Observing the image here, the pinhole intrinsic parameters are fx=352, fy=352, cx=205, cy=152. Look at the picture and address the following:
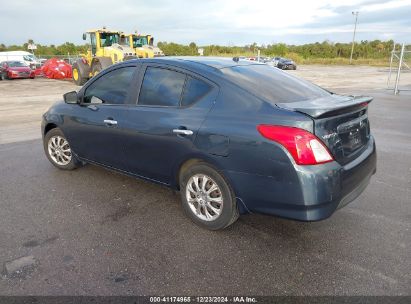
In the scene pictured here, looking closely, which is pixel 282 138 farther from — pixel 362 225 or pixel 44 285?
pixel 44 285

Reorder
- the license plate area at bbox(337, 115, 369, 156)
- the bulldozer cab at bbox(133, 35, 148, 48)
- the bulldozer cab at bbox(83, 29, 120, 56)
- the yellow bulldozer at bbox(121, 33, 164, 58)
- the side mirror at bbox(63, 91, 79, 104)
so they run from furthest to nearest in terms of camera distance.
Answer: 1. the bulldozer cab at bbox(133, 35, 148, 48)
2. the yellow bulldozer at bbox(121, 33, 164, 58)
3. the bulldozer cab at bbox(83, 29, 120, 56)
4. the side mirror at bbox(63, 91, 79, 104)
5. the license plate area at bbox(337, 115, 369, 156)

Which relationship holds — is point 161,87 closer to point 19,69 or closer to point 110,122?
point 110,122

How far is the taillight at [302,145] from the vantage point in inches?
109

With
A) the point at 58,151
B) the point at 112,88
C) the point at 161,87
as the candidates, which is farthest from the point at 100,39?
the point at 161,87

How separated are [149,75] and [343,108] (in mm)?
2036

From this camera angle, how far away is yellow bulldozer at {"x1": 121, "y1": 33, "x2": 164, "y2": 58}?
786 inches

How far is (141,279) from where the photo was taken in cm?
271

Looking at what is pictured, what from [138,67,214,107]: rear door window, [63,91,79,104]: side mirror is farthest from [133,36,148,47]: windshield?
[138,67,214,107]: rear door window

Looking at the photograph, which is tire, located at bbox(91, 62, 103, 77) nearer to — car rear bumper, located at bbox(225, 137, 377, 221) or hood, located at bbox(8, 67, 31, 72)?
hood, located at bbox(8, 67, 31, 72)

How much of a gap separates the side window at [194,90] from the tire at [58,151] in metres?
2.29

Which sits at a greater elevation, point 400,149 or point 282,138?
point 282,138

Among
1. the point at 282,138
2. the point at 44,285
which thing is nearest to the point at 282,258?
the point at 282,138

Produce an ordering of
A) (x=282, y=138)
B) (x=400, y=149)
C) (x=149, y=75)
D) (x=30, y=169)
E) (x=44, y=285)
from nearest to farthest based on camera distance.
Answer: (x=44, y=285) → (x=282, y=138) → (x=149, y=75) → (x=30, y=169) → (x=400, y=149)

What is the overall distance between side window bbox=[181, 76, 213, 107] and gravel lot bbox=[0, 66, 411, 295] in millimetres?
1242
